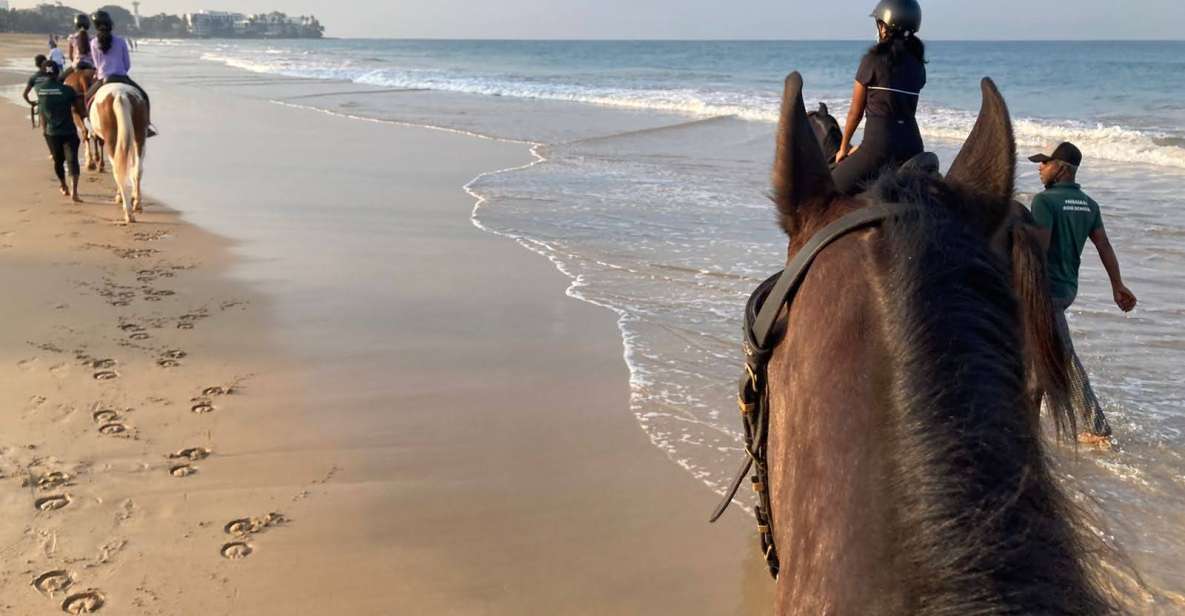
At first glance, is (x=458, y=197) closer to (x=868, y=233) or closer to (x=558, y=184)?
(x=558, y=184)

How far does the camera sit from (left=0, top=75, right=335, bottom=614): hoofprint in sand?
3.71 m

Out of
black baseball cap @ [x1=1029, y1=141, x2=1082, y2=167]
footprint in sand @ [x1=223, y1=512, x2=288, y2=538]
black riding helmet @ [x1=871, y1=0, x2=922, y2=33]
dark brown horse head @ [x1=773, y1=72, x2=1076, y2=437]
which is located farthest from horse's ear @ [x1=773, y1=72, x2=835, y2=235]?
black baseball cap @ [x1=1029, y1=141, x2=1082, y2=167]

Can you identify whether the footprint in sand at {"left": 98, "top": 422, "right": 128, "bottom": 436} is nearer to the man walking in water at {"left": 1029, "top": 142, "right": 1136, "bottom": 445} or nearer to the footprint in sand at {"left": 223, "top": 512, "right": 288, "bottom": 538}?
the footprint in sand at {"left": 223, "top": 512, "right": 288, "bottom": 538}

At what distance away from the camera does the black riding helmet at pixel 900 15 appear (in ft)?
13.5

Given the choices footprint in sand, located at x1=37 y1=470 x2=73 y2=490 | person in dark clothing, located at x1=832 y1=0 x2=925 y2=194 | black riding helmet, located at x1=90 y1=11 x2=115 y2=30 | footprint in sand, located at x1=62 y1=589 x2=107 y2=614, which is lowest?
footprint in sand, located at x1=62 y1=589 x2=107 y2=614

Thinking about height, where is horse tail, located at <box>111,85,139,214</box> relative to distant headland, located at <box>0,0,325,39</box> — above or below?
below

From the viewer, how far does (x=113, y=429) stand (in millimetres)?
4992

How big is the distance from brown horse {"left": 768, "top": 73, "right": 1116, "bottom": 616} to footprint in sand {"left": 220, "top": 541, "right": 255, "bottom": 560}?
303cm

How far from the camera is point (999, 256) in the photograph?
4.68ft

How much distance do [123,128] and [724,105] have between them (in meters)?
21.5

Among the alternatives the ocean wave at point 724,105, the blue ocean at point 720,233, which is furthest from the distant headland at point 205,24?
the blue ocean at point 720,233

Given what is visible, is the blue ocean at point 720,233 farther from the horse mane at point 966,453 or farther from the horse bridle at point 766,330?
→ the horse bridle at point 766,330

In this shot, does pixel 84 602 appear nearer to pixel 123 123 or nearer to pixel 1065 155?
pixel 1065 155

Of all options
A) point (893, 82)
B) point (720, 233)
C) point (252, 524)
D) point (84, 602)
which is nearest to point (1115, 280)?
point (893, 82)
